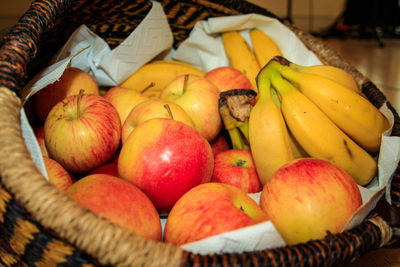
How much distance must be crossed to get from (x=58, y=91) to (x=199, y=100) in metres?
0.34

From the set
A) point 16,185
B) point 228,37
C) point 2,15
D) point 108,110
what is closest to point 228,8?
point 228,37

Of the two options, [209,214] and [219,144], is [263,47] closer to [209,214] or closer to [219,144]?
[219,144]

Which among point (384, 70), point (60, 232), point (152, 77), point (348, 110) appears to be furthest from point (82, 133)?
point (384, 70)

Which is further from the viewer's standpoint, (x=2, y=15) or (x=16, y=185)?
(x=2, y=15)

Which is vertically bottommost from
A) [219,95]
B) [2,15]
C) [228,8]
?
[2,15]

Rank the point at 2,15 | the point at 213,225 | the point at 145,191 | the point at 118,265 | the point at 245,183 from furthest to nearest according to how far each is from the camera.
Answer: the point at 2,15 → the point at 245,183 → the point at 145,191 → the point at 213,225 → the point at 118,265

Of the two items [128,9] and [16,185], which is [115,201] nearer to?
[16,185]

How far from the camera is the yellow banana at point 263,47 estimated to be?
0.99 metres

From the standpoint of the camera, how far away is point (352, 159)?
0.65 m

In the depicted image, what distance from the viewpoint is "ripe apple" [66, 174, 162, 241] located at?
47 centimetres

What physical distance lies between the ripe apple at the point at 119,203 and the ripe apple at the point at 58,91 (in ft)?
1.08

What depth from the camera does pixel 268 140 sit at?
65 cm

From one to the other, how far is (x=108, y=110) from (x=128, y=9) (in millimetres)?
403

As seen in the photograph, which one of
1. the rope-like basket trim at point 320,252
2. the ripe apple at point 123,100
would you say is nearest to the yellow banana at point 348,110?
the rope-like basket trim at point 320,252
